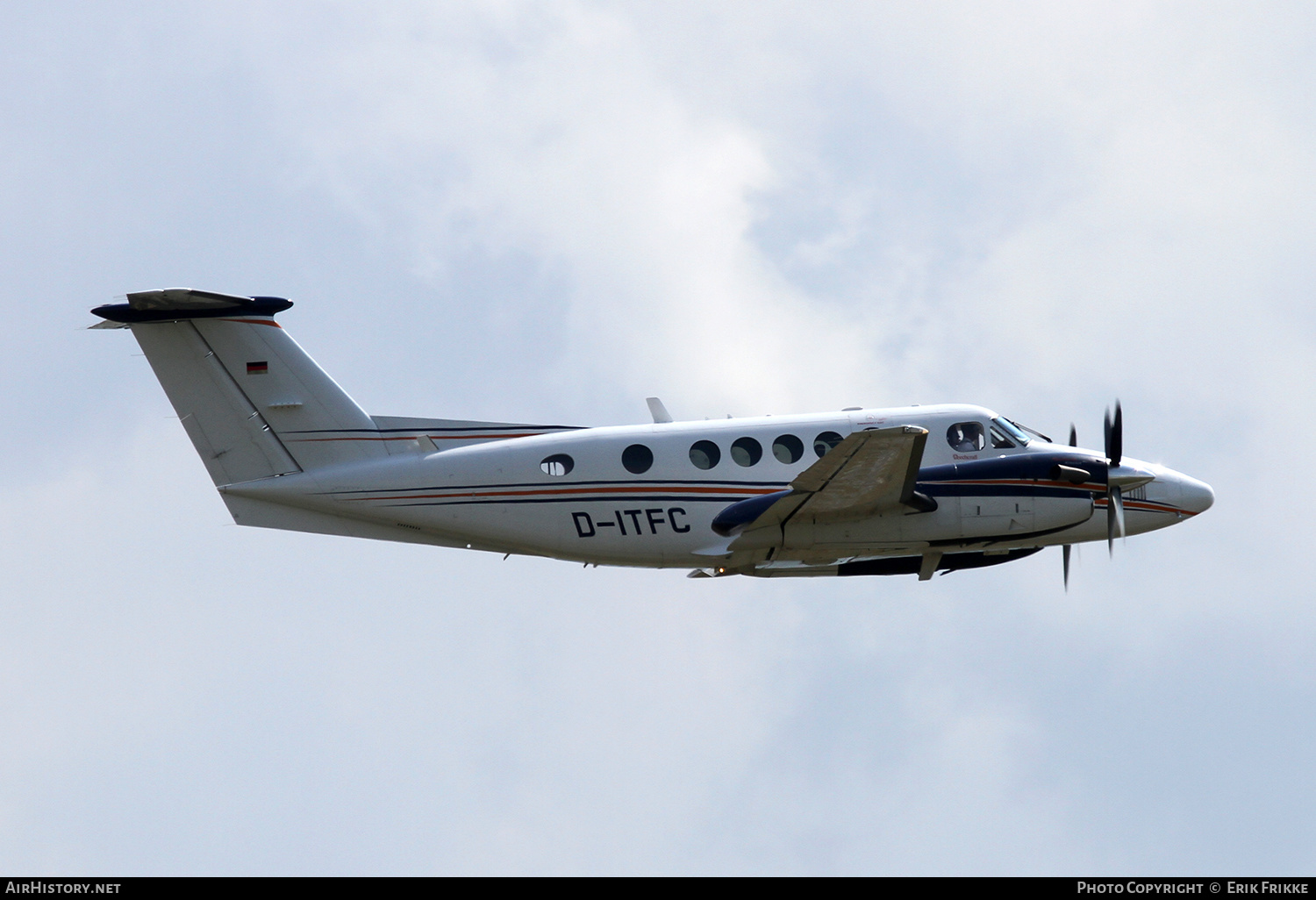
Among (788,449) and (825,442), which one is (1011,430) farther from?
(788,449)

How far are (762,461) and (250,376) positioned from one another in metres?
7.76

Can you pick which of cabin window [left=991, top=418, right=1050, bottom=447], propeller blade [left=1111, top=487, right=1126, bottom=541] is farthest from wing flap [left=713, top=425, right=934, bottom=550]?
propeller blade [left=1111, top=487, right=1126, bottom=541]

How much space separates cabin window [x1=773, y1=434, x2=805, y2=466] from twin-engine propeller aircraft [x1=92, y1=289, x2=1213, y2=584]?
25mm

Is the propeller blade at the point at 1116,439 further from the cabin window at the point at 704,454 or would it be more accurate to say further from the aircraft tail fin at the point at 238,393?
the aircraft tail fin at the point at 238,393

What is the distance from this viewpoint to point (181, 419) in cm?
2342

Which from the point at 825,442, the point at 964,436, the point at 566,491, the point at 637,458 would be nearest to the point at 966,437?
the point at 964,436

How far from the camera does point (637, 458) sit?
2322cm

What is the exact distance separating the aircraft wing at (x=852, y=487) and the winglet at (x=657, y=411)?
2109 mm

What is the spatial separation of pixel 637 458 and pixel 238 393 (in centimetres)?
605
